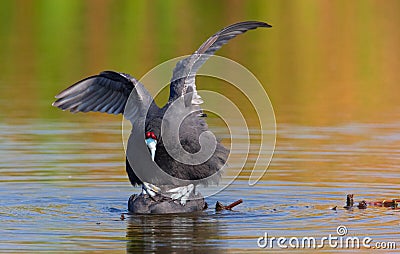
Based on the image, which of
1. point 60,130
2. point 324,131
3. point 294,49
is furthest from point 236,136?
point 294,49

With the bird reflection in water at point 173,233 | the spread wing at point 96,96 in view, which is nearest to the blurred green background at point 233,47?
the spread wing at point 96,96

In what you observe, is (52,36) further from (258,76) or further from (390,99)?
(390,99)

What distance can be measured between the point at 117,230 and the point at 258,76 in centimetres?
1176

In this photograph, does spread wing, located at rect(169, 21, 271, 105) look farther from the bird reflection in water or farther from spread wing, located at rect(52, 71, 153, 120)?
the bird reflection in water

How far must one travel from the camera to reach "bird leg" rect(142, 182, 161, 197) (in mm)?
10867

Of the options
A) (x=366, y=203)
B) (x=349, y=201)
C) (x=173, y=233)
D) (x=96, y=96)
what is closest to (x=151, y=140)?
(x=173, y=233)

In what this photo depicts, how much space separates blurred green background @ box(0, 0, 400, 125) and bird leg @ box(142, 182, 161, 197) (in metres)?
5.48

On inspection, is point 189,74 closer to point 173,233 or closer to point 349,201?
point 173,233

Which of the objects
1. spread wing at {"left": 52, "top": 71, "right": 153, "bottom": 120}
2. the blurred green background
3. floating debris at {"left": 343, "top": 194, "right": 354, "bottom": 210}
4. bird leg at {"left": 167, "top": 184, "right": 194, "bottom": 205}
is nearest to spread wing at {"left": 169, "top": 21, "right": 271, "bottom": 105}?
spread wing at {"left": 52, "top": 71, "right": 153, "bottom": 120}

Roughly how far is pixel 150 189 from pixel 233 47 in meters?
15.2

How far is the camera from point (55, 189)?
11.8 meters

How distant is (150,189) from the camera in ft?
35.8

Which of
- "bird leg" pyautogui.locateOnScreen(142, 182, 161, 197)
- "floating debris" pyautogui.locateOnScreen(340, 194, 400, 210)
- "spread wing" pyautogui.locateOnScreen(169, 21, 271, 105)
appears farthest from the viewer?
"bird leg" pyautogui.locateOnScreen(142, 182, 161, 197)

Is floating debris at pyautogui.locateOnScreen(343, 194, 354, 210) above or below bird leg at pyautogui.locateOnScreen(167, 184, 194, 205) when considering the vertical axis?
below
